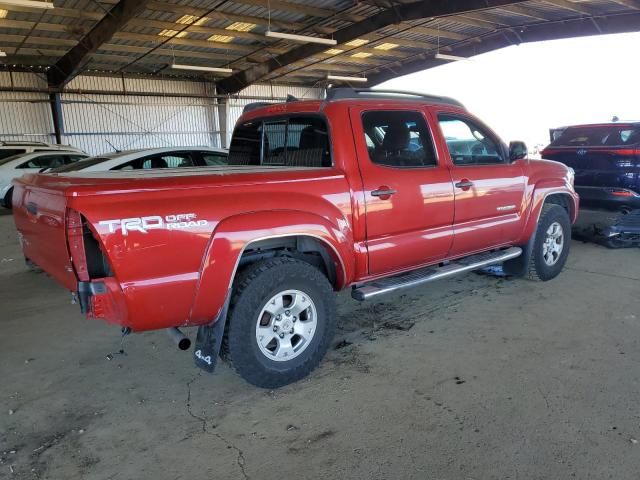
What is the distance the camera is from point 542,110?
28.8m

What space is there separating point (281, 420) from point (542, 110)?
1191 inches

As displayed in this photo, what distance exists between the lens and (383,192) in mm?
3793

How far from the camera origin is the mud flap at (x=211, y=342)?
313 cm

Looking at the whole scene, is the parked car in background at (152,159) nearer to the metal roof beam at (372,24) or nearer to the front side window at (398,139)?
the front side window at (398,139)

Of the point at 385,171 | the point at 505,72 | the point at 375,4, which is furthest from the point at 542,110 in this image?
the point at 385,171

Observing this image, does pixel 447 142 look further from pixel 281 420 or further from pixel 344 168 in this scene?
pixel 281 420

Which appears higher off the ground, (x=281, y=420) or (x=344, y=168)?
(x=344, y=168)

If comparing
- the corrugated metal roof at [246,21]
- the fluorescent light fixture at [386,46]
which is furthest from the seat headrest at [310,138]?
the fluorescent light fixture at [386,46]

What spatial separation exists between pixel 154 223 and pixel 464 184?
2.82 m

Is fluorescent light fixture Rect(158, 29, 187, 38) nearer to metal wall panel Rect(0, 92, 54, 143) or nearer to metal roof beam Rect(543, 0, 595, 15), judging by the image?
metal wall panel Rect(0, 92, 54, 143)

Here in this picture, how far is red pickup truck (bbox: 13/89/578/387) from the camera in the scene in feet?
9.09

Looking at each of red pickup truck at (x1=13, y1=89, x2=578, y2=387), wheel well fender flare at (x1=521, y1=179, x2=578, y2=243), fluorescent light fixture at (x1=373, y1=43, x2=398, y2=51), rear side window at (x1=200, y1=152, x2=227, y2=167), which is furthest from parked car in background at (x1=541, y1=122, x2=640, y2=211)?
fluorescent light fixture at (x1=373, y1=43, x2=398, y2=51)

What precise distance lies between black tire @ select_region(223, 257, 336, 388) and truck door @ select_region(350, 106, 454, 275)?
575mm

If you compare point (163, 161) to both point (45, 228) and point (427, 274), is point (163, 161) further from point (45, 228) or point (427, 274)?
point (427, 274)
